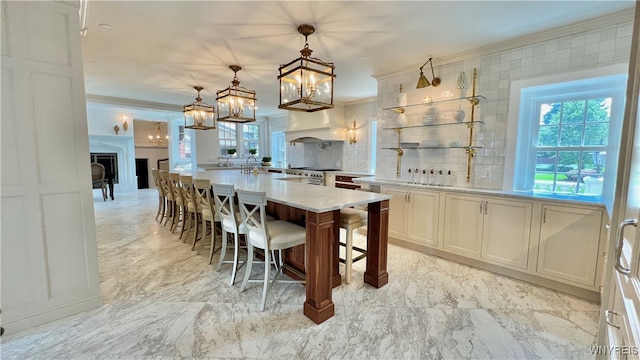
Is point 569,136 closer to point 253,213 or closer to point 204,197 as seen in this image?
point 253,213

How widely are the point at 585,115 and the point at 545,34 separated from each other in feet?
2.91

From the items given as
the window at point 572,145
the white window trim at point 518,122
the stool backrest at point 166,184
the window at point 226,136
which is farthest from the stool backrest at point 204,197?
the window at point 226,136

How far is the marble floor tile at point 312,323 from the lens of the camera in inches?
67.7

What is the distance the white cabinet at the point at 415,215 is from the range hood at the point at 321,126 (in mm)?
2652

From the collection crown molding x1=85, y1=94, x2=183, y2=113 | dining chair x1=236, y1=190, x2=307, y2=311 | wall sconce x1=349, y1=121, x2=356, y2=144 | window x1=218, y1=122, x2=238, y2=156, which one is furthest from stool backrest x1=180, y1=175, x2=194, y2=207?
window x1=218, y1=122, x2=238, y2=156

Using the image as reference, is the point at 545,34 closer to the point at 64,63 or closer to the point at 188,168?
Result: the point at 64,63

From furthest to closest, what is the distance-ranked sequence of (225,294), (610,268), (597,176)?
(597,176) < (225,294) < (610,268)

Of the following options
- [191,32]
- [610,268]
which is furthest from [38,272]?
[610,268]

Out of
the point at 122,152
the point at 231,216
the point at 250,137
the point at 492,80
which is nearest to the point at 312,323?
the point at 231,216

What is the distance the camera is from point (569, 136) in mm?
2729

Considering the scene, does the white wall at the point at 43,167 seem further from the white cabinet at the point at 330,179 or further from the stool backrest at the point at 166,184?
the white cabinet at the point at 330,179

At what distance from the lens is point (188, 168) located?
848 cm

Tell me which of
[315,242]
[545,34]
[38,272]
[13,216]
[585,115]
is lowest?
[38,272]

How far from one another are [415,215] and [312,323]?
2.03 m
